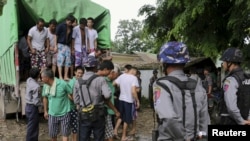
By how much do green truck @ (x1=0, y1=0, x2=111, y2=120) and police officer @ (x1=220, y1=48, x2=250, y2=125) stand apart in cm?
484

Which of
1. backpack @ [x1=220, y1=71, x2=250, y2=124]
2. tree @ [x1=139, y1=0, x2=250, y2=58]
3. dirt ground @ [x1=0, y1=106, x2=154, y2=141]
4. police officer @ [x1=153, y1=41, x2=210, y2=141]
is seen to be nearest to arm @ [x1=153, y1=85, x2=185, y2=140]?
police officer @ [x1=153, y1=41, x2=210, y2=141]

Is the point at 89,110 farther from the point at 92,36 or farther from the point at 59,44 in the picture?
the point at 92,36

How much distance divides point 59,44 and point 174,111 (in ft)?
19.0

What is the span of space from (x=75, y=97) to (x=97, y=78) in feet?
1.50

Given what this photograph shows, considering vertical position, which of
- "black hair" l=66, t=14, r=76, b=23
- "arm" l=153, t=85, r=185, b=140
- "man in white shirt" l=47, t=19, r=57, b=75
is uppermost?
"black hair" l=66, t=14, r=76, b=23

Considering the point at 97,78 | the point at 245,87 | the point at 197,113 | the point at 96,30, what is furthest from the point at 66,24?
the point at 197,113

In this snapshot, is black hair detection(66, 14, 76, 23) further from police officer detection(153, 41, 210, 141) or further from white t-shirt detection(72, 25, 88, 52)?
police officer detection(153, 41, 210, 141)

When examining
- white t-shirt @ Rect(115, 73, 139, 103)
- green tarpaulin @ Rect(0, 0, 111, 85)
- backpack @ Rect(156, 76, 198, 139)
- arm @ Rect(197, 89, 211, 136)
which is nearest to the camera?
backpack @ Rect(156, 76, 198, 139)

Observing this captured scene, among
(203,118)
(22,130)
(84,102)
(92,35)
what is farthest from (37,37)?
(203,118)

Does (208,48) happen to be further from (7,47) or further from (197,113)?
(197,113)

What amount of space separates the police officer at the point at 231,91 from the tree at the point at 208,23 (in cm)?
381

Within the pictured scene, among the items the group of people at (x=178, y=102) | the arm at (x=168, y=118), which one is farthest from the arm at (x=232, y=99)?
the arm at (x=168, y=118)

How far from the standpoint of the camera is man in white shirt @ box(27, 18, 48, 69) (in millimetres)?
8031

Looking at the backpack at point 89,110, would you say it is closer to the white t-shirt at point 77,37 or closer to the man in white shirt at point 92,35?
the white t-shirt at point 77,37
